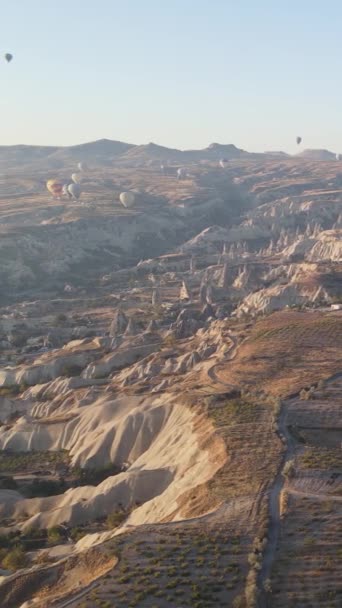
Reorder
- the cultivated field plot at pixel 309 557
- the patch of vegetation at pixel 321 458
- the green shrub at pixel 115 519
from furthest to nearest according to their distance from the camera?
the green shrub at pixel 115 519
the patch of vegetation at pixel 321 458
the cultivated field plot at pixel 309 557

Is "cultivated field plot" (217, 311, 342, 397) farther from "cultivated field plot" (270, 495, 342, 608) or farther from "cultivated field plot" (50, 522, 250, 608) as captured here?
"cultivated field plot" (50, 522, 250, 608)

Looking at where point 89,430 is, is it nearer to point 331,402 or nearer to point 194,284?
point 331,402

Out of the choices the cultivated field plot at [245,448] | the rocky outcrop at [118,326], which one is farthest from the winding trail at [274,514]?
the rocky outcrop at [118,326]

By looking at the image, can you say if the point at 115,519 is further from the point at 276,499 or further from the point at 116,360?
the point at 116,360

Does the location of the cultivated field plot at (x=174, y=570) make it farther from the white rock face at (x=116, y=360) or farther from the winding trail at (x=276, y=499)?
the white rock face at (x=116, y=360)

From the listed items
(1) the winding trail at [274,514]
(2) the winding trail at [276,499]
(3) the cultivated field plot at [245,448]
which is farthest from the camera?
(3) the cultivated field plot at [245,448]

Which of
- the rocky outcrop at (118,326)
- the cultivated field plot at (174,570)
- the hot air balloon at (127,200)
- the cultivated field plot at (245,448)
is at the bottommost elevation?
the rocky outcrop at (118,326)

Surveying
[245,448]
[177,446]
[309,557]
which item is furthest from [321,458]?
[177,446]

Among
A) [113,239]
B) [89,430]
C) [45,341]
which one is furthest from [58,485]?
[113,239]

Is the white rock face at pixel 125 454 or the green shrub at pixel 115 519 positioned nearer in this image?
the green shrub at pixel 115 519
